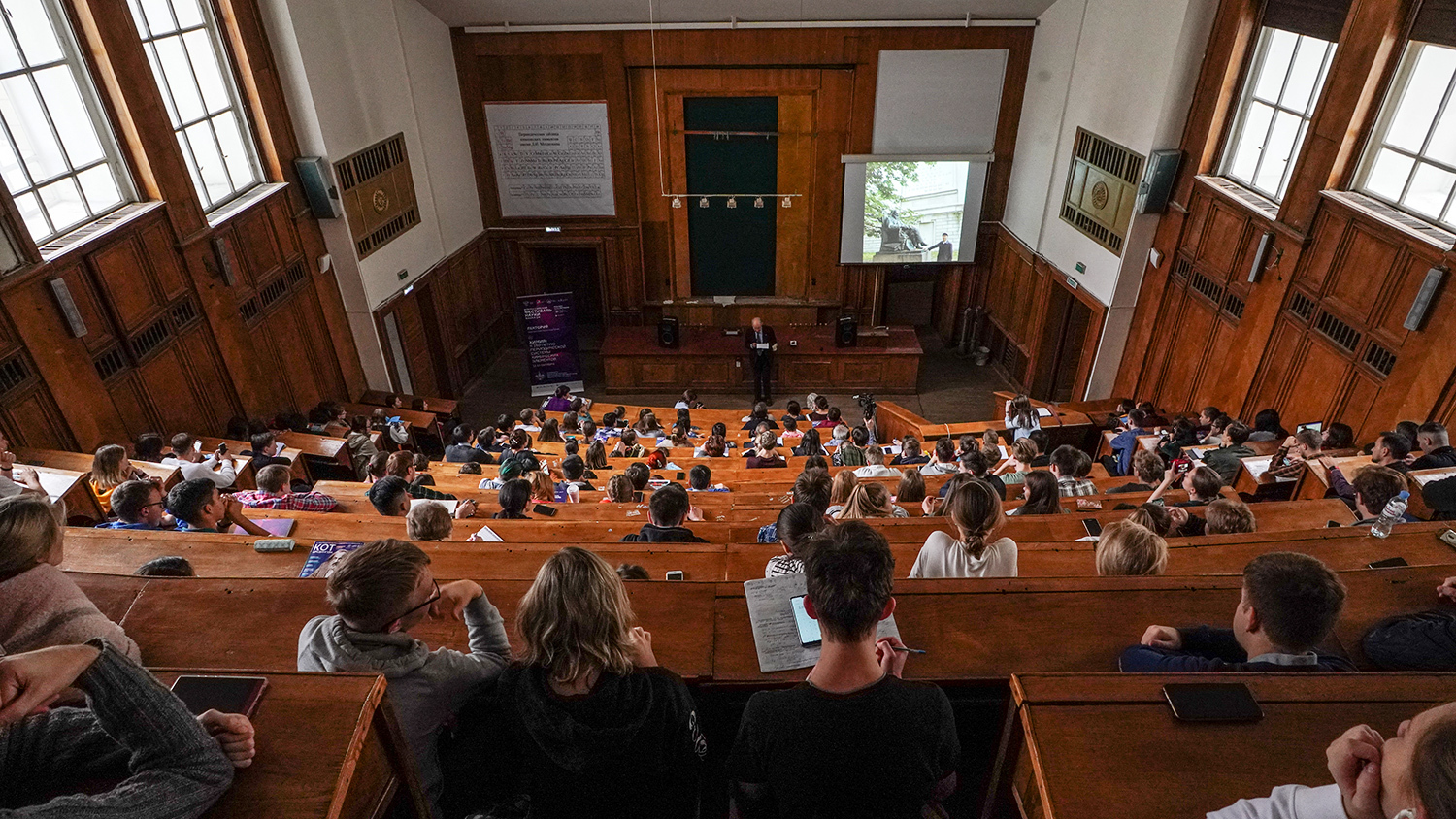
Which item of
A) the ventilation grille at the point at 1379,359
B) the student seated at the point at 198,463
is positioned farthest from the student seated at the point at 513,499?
the ventilation grille at the point at 1379,359

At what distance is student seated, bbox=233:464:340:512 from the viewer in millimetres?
4629

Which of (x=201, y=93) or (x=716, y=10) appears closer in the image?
(x=201, y=93)

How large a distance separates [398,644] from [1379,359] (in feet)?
21.6

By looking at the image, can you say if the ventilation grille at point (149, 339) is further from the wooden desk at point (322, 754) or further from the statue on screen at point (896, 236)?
the statue on screen at point (896, 236)

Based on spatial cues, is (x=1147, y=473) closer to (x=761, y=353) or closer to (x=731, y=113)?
(x=761, y=353)

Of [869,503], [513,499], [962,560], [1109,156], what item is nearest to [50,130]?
[513,499]

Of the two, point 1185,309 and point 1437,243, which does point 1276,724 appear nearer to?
point 1437,243

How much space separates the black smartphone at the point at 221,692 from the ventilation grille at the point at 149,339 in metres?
5.39

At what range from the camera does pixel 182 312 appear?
20.7 ft

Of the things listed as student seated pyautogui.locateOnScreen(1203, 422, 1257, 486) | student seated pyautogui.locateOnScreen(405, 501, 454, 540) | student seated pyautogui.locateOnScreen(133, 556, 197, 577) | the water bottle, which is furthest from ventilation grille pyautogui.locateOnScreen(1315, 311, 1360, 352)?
student seated pyautogui.locateOnScreen(133, 556, 197, 577)

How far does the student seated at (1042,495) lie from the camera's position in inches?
165

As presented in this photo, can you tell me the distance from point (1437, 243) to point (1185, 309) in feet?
8.69

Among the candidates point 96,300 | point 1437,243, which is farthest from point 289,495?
point 1437,243

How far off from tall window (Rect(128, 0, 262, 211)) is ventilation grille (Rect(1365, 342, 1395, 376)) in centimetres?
926
